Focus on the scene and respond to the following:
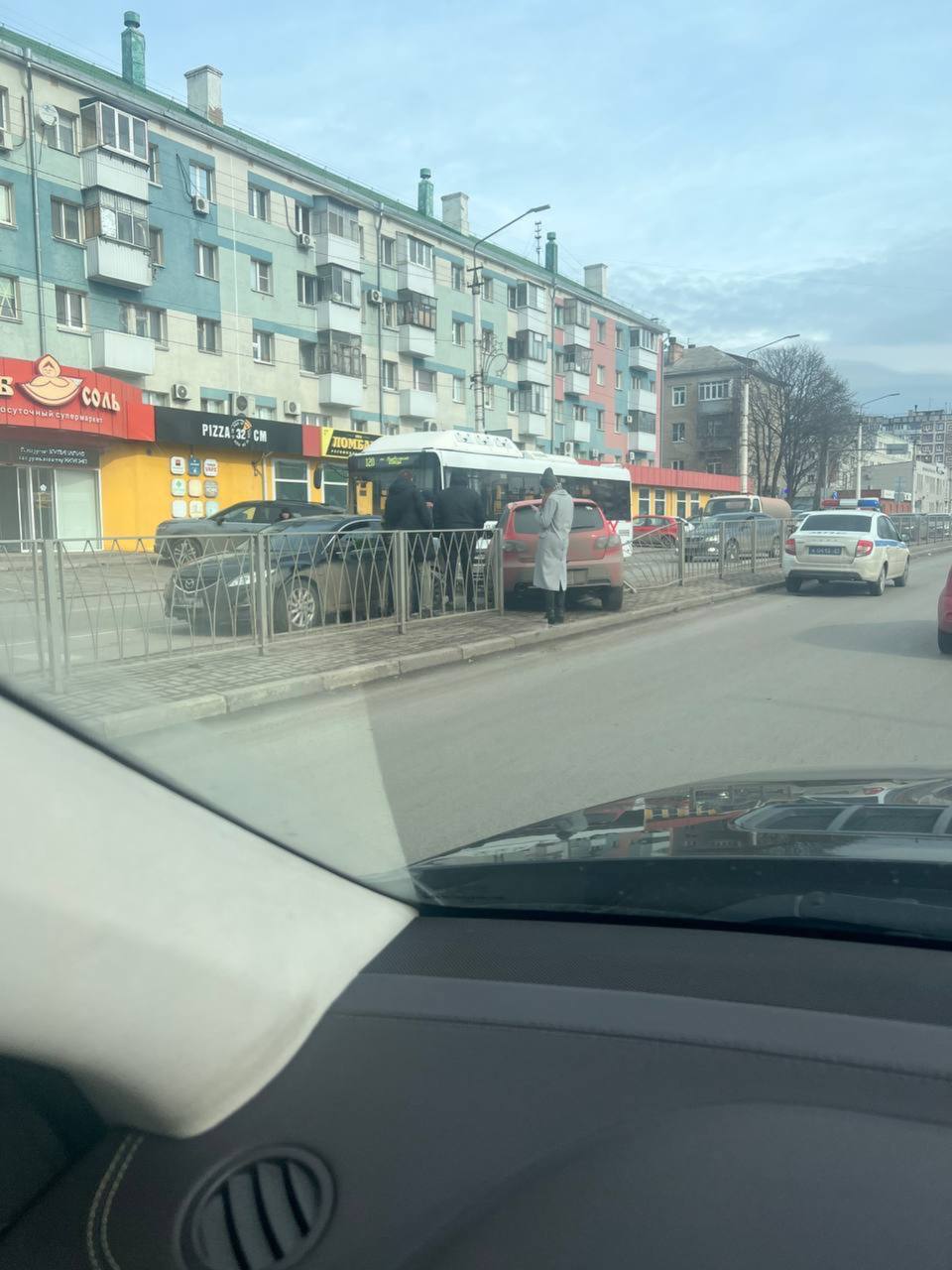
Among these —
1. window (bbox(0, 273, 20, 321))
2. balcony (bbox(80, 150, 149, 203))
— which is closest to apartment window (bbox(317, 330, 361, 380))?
balcony (bbox(80, 150, 149, 203))

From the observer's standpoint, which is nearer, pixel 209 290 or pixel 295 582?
pixel 295 582

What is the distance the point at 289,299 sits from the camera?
123 feet

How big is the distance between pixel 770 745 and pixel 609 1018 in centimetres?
506

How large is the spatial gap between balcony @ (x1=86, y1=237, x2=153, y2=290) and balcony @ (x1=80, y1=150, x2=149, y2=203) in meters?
1.63

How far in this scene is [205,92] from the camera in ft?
115

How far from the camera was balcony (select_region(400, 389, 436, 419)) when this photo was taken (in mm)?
42531

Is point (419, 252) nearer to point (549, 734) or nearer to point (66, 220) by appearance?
point (66, 220)

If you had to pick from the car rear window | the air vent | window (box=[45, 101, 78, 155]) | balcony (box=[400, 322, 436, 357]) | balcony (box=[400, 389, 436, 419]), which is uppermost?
window (box=[45, 101, 78, 155])

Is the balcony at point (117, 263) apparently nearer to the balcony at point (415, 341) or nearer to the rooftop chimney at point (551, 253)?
the balcony at point (415, 341)

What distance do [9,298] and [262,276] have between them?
10.7 metres

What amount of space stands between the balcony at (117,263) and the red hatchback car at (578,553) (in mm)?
21705

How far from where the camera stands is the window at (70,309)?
97.7 feet

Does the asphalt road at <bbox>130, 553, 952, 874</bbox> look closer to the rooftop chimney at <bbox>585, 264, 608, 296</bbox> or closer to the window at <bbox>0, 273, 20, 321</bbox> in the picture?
the window at <bbox>0, 273, 20, 321</bbox>

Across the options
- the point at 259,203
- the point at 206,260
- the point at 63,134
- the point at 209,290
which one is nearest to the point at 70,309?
the point at 63,134
